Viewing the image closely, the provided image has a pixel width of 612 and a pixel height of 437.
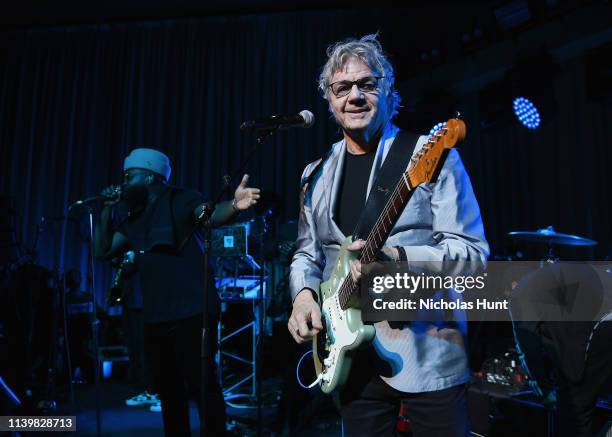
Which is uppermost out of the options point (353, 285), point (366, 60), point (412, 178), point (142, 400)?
point (366, 60)

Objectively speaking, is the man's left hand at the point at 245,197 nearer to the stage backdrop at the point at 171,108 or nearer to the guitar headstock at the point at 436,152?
the guitar headstock at the point at 436,152

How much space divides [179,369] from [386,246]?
210 cm

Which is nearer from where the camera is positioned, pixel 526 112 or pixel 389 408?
pixel 389 408

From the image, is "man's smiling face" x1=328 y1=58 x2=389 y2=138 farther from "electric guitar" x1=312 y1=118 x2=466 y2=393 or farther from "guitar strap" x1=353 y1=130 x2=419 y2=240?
"electric guitar" x1=312 y1=118 x2=466 y2=393

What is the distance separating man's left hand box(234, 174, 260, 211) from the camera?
2.63 meters

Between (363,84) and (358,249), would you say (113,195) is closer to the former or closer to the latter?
(363,84)

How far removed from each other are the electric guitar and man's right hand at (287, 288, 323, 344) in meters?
0.05

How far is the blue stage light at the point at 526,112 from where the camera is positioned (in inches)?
235

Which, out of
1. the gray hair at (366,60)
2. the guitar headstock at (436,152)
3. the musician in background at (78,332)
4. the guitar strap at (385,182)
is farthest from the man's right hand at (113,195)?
the musician in background at (78,332)

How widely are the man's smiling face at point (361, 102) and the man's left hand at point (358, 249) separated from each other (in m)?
0.55

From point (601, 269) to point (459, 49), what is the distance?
4185 mm

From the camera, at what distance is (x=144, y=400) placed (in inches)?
235

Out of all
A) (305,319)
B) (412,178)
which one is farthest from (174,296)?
(412,178)

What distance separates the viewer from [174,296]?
10.6 feet
